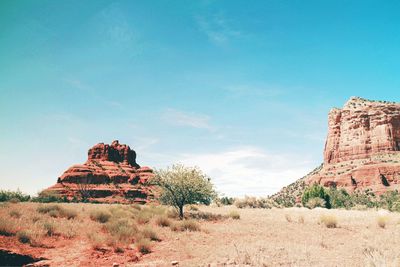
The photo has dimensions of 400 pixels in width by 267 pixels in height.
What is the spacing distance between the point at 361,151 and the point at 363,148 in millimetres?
1436

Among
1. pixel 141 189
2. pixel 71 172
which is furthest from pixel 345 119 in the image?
pixel 71 172

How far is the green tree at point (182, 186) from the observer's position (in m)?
25.5

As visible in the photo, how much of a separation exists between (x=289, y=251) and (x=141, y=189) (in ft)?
334

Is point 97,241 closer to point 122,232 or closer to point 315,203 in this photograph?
point 122,232

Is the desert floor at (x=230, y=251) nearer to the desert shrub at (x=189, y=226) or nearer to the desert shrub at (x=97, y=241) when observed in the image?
the desert shrub at (x=97, y=241)

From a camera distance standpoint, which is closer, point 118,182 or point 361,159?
point 118,182

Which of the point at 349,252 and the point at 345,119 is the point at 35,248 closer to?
the point at 349,252

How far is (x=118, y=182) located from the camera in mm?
112750

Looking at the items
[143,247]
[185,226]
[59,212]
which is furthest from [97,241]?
[59,212]

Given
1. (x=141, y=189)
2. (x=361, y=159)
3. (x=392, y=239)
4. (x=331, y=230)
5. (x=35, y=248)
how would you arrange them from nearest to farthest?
(x=35, y=248) → (x=392, y=239) → (x=331, y=230) → (x=141, y=189) → (x=361, y=159)

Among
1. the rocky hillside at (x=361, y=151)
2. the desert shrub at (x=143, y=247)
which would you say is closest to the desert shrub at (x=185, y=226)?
the desert shrub at (x=143, y=247)

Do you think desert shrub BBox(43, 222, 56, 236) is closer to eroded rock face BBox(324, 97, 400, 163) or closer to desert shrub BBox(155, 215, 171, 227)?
desert shrub BBox(155, 215, 171, 227)

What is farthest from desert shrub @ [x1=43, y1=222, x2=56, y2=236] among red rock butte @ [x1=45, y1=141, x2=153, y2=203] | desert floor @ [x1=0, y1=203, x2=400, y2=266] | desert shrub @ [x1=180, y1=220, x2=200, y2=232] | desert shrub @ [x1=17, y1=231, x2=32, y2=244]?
red rock butte @ [x1=45, y1=141, x2=153, y2=203]

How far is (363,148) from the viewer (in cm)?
12712
